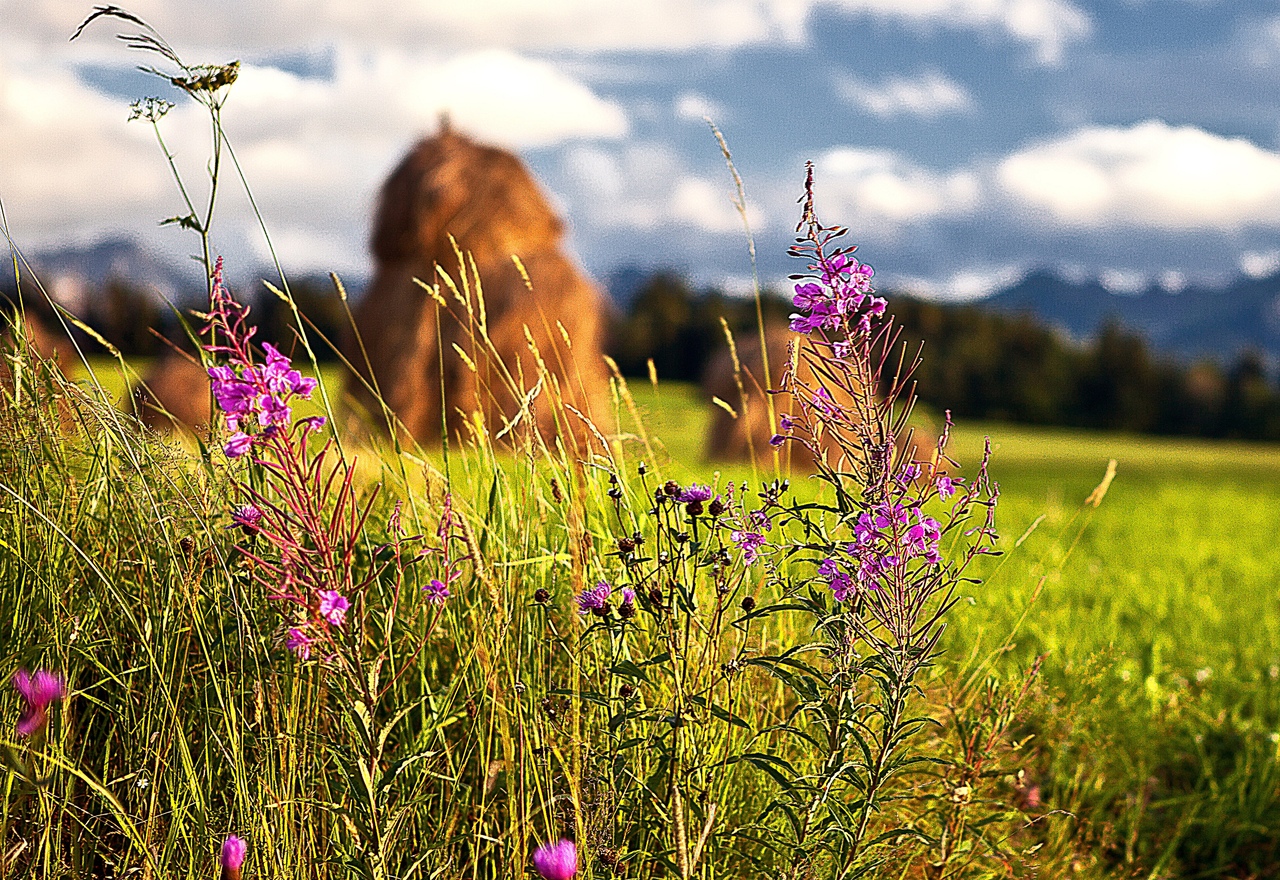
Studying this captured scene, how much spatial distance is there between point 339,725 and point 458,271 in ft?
35.2

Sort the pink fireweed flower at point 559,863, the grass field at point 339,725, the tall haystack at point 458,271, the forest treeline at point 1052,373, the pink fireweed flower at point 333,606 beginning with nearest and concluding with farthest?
the pink fireweed flower at point 559,863, the pink fireweed flower at point 333,606, the grass field at point 339,725, the tall haystack at point 458,271, the forest treeline at point 1052,373

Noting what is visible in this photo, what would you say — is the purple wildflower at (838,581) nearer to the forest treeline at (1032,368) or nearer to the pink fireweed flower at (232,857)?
the pink fireweed flower at (232,857)

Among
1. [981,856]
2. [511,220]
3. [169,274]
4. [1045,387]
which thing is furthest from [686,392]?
[169,274]

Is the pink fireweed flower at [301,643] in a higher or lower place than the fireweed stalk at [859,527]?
lower

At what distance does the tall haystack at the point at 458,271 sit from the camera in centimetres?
1219

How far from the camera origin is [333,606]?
1.58m

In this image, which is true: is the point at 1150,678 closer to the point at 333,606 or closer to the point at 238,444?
the point at 333,606

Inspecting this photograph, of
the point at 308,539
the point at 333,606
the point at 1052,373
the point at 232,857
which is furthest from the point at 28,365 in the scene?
the point at 1052,373

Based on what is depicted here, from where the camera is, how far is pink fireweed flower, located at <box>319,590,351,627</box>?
156cm

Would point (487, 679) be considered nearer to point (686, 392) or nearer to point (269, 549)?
point (269, 549)

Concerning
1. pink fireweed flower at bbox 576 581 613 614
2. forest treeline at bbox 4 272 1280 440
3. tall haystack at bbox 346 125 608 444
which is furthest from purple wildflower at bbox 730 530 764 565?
forest treeline at bbox 4 272 1280 440

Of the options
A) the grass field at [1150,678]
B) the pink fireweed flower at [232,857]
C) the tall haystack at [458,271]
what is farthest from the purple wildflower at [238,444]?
the tall haystack at [458,271]

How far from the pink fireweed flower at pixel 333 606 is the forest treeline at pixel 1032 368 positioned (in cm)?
2567

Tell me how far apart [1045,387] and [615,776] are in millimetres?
30189
